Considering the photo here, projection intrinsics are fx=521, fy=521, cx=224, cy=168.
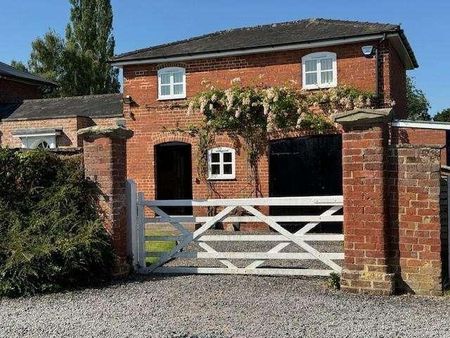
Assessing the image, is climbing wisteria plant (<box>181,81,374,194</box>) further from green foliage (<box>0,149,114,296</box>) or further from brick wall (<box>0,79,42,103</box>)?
brick wall (<box>0,79,42,103</box>)

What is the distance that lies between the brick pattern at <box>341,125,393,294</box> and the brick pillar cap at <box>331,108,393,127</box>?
9cm

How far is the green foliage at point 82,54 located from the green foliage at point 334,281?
3170 cm

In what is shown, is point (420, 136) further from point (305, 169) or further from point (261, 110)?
point (261, 110)

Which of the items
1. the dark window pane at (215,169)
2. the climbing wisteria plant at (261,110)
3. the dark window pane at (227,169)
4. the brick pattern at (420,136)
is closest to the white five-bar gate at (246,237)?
the climbing wisteria plant at (261,110)

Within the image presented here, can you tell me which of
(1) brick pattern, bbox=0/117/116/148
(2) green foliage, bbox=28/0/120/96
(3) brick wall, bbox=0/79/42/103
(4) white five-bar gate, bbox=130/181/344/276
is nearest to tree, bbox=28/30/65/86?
(2) green foliage, bbox=28/0/120/96

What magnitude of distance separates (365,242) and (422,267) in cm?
70

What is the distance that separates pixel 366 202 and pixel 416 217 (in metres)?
0.59

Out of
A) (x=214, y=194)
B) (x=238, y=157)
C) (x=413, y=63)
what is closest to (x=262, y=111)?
(x=238, y=157)

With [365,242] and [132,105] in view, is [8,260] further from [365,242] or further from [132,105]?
[132,105]

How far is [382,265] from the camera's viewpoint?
6.10 metres

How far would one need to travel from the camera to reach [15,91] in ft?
85.3

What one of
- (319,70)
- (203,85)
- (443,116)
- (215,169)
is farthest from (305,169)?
(443,116)

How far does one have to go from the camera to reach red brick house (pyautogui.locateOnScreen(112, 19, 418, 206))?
46.2 ft

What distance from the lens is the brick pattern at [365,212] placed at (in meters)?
6.10
